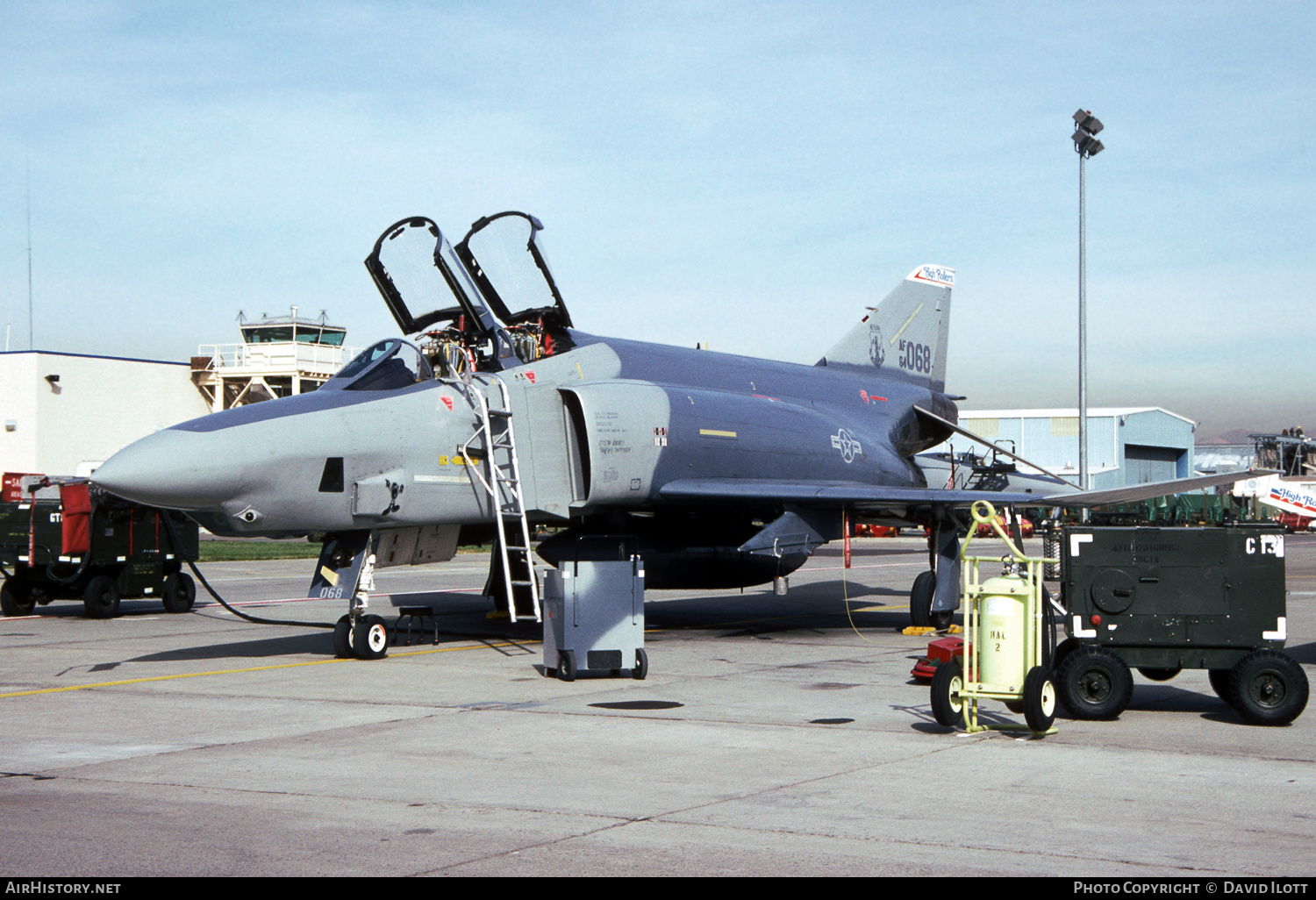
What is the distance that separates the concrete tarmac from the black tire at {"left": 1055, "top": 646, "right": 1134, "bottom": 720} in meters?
0.14

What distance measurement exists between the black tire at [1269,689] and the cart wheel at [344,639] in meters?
8.39

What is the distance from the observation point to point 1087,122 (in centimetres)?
2883

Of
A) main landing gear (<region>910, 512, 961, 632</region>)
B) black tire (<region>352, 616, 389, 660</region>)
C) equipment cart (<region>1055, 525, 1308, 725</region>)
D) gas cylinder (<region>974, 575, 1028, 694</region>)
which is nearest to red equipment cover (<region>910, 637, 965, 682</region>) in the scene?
equipment cart (<region>1055, 525, 1308, 725</region>)

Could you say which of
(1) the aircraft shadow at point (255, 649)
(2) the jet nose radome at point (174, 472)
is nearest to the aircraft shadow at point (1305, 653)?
(1) the aircraft shadow at point (255, 649)

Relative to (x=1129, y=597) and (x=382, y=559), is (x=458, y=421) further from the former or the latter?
(x=1129, y=597)

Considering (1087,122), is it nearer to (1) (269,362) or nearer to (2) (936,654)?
(2) (936,654)

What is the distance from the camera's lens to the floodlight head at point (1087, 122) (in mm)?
28719

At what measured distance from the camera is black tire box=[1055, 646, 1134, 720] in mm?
8953

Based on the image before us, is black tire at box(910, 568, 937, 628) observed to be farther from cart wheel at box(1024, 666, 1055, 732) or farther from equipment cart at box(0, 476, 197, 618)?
equipment cart at box(0, 476, 197, 618)

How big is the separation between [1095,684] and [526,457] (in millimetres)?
7048

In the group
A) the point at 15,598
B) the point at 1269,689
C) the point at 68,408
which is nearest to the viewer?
the point at 1269,689

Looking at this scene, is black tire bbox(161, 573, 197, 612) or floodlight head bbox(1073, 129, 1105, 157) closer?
black tire bbox(161, 573, 197, 612)

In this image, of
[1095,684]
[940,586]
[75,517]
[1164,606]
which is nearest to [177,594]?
[75,517]
